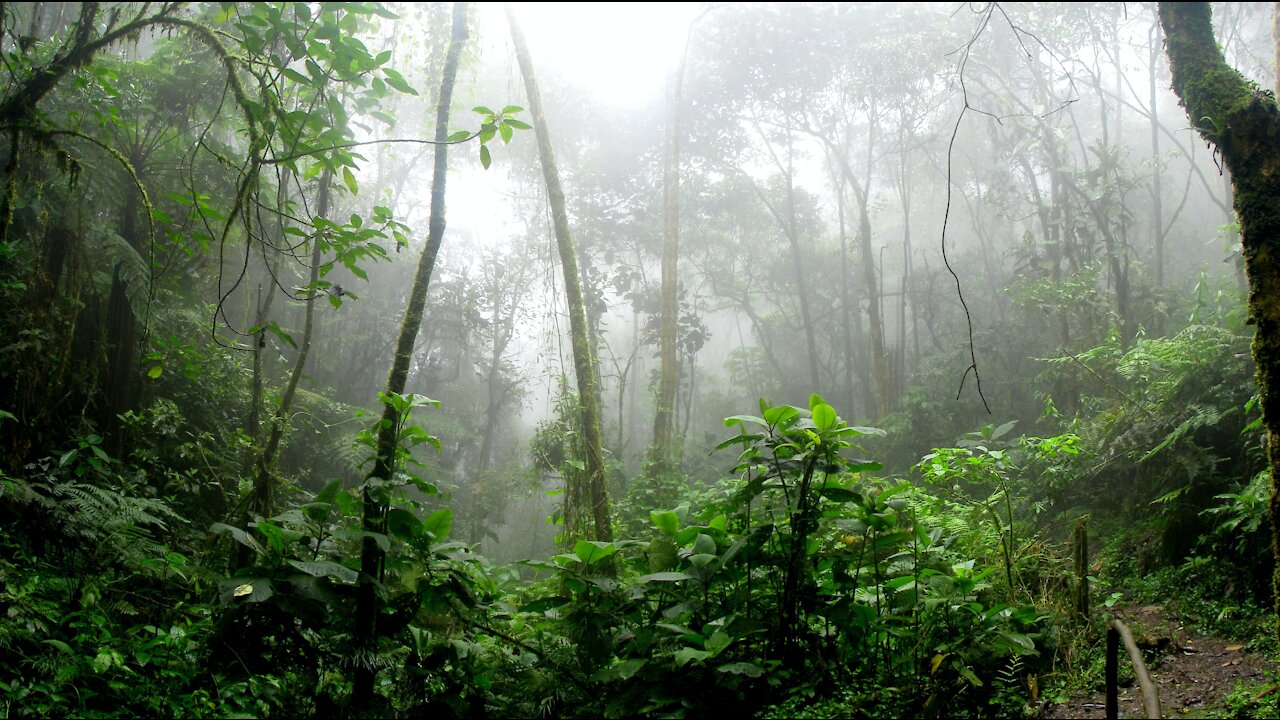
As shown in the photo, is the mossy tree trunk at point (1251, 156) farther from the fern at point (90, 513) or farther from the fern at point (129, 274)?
the fern at point (129, 274)

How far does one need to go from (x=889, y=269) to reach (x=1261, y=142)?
885 inches

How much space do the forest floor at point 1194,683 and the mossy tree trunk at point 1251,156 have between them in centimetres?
59

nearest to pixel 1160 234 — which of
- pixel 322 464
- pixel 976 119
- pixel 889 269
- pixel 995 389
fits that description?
pixel 995 389

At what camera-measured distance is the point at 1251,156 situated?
115 inches

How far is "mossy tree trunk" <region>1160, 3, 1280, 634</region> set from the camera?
8.80ft

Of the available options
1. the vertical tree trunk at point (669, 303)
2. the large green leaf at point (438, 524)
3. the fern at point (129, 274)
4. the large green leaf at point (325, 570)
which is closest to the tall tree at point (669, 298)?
the vertical tree trunk at point (669, 303)

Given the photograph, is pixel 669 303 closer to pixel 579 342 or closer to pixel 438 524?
pixel 579 342

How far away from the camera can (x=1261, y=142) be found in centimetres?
288

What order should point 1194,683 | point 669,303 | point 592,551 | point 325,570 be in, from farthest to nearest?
point 669,303, point 592,551, point 1194,683, point 325,570

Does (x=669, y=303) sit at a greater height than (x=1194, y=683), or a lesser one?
greater

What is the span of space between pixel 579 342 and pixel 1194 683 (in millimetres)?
4704

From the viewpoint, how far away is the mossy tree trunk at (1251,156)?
268 centimetres

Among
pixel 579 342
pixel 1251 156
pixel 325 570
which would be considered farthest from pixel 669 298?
Result: pixel 1251 156

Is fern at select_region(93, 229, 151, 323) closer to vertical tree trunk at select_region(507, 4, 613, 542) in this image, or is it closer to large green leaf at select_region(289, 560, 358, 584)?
vertical tree trunk at select_region(507, 4, 613, 542)
